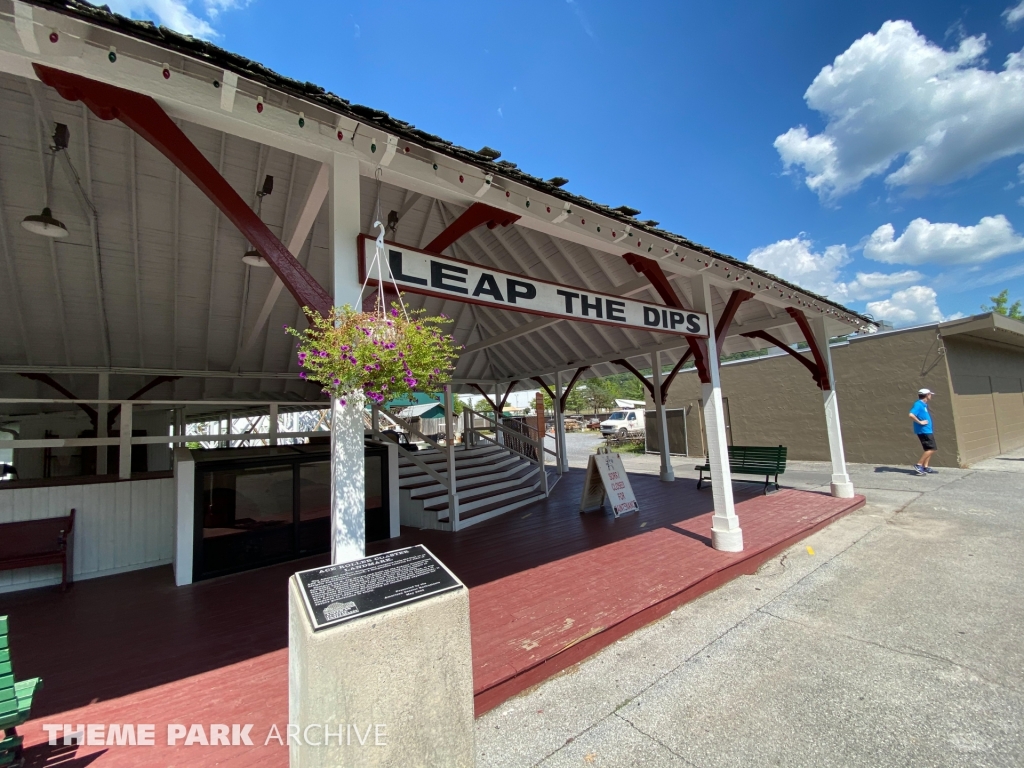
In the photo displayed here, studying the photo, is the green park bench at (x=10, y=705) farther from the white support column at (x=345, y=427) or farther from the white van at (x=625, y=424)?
the white van at (x=625, y=424)

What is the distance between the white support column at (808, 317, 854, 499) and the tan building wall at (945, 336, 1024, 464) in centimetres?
585

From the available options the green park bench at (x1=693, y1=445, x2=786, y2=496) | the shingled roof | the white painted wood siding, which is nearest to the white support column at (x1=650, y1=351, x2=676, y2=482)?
the green park bench at (x1=693, y1=445, x2=786, y2=496)

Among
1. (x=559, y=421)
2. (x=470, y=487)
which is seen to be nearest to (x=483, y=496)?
(x=470, y=487)

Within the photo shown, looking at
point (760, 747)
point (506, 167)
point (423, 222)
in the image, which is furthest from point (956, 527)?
point (423, 222)

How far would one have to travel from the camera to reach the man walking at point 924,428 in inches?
395

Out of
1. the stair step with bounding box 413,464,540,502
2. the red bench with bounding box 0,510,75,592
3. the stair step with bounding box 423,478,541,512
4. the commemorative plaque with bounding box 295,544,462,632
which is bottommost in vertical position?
the stair step with bounding box 423,478,541,512

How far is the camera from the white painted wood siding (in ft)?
15.4

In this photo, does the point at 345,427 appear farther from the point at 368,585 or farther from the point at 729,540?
the point at 729,540

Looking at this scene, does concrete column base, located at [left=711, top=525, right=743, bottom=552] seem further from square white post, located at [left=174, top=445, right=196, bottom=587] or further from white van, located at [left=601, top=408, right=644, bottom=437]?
white van, located at [left=601, top=408, right=644, bottom=437]

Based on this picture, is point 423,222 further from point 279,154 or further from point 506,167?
point 506,167

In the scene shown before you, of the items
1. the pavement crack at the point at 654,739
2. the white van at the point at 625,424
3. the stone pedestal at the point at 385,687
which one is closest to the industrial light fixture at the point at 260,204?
the stone pedestal at the point at 385,687

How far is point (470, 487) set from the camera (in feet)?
26.9

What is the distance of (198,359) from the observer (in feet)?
24.5

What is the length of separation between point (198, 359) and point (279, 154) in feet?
15.7
